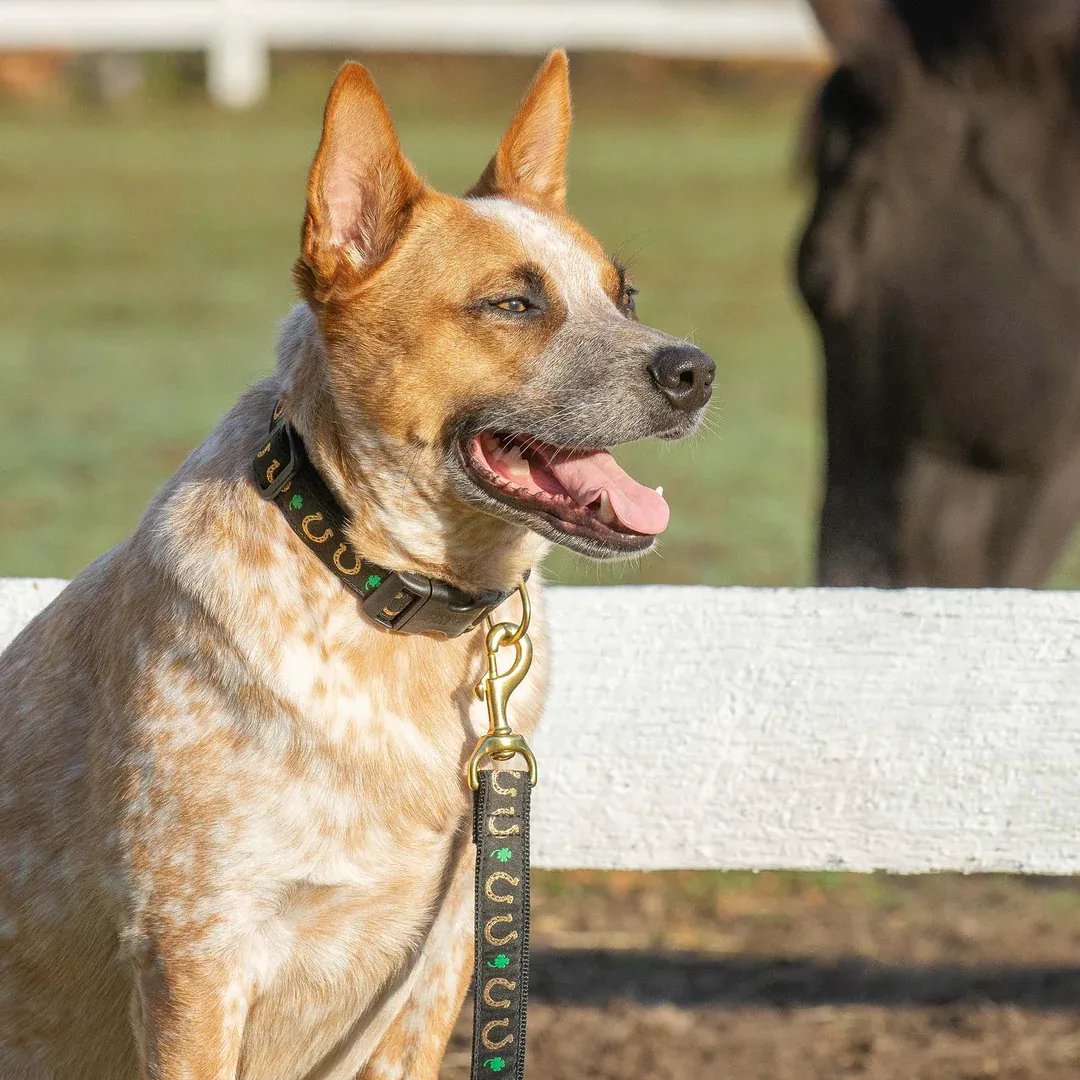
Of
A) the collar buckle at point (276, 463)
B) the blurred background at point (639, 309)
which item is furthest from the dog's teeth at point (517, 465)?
the blurred background at point (639, 309)

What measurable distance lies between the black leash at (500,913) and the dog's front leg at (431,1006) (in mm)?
221

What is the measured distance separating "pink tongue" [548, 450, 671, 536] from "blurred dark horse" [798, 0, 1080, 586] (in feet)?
5.14

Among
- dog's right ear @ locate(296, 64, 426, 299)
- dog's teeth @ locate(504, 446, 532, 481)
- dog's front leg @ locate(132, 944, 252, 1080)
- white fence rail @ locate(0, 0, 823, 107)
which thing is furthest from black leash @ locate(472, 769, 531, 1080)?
white fence rail @ locate(0, 0, 823, 107)

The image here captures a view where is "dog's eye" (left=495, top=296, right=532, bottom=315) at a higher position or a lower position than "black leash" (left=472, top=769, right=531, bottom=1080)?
higher

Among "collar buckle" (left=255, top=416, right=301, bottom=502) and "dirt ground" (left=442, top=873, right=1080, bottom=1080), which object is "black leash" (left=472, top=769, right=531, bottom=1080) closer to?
"collar buckle" (left=255, top=416, right=301, bottom=502)

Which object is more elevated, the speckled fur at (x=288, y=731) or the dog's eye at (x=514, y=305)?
the dog's eye at (x=514, y=305)

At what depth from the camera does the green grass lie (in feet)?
30.8

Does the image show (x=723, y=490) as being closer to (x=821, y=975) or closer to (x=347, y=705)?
(x=821, y=975)

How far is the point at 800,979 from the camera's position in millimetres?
4180

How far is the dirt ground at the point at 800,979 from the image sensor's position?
3770 mm

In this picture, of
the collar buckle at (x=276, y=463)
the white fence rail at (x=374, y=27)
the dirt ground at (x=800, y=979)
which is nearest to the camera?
the collar buckle at (x=276, y=463)

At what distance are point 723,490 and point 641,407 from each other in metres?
7.10

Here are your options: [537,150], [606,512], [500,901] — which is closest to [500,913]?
[500,901]

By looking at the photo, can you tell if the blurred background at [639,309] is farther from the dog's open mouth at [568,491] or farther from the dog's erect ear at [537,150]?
the dog's erect ear at [537,150]
